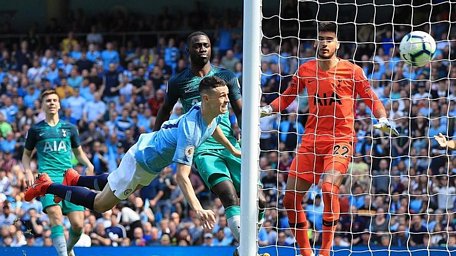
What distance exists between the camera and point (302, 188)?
9164 mm

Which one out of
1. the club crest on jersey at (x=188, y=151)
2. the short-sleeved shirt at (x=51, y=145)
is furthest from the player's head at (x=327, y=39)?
the short-sleeved shirt at (x=51, y=145)

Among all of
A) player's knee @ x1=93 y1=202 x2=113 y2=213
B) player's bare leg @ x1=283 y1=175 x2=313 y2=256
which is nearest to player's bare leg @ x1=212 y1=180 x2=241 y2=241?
player's bare leg @ x1=283 y1=175 x2=313 y2=256

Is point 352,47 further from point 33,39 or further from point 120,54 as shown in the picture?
point 33,39

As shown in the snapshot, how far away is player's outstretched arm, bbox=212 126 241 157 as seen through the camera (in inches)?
342

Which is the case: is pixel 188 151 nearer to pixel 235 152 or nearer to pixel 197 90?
pixel 235 152

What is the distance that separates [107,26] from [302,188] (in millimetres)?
12273

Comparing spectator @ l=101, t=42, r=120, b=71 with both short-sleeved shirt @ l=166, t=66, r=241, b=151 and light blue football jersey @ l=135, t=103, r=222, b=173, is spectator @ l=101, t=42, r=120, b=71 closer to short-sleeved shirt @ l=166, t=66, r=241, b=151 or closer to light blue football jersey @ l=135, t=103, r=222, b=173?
short-sleeved shirt @ l=166, t=66, r=241, b=151

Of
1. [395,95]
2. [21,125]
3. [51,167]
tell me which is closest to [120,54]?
Result: [21,125]

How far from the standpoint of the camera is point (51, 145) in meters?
10.8

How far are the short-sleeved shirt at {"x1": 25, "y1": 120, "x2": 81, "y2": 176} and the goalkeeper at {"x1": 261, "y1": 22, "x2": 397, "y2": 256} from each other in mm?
2866

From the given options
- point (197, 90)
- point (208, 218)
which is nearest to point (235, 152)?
point (197, 90)

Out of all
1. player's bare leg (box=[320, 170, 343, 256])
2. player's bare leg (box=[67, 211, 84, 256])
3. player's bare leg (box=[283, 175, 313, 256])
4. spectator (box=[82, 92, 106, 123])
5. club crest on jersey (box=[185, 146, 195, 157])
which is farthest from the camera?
spectator (box=[82, 92, 106, 123])

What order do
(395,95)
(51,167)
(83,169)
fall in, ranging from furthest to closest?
(83,169) < (395,95) < (51,167)

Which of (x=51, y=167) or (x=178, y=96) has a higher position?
(x=178, y=96)
